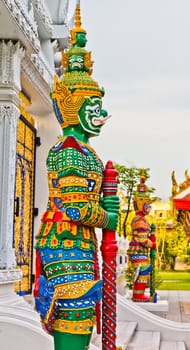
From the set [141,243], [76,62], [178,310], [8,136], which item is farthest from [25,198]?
[76,62]

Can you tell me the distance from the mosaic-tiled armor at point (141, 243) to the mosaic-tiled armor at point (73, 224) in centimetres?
411

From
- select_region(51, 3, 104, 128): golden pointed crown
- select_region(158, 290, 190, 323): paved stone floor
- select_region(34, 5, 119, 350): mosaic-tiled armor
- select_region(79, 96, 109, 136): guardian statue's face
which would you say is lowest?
select_region(158, 290, 190, 323): paved stone floor

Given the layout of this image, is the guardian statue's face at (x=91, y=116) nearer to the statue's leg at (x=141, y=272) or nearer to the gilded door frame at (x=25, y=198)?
the gilded door frame at (x=25, y=198)

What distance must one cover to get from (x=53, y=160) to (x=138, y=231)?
167 inches

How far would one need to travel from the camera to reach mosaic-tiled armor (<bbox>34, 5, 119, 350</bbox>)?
8.38 ft

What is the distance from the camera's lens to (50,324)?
2.57 metres

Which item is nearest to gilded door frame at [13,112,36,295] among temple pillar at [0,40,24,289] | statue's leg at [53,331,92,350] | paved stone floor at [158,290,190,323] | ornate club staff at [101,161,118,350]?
Answer: temple pillar at [0,40,24,289]

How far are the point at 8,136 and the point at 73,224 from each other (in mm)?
2419

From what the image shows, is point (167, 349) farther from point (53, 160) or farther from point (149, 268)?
point (53, 160)

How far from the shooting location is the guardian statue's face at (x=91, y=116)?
2.81 metres

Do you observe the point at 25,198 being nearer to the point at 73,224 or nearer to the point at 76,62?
the point at 76,62

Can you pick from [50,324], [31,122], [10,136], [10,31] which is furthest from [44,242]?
[31,122]

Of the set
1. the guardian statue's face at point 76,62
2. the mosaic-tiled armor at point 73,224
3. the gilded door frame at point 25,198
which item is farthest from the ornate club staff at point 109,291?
the gilded door frame at point 25,198

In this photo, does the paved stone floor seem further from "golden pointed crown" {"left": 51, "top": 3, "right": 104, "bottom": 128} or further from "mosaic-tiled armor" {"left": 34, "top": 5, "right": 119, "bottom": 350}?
"golden pointed crown" {"left": 51, "top": 3, "right": 104, "bottom": 128}
